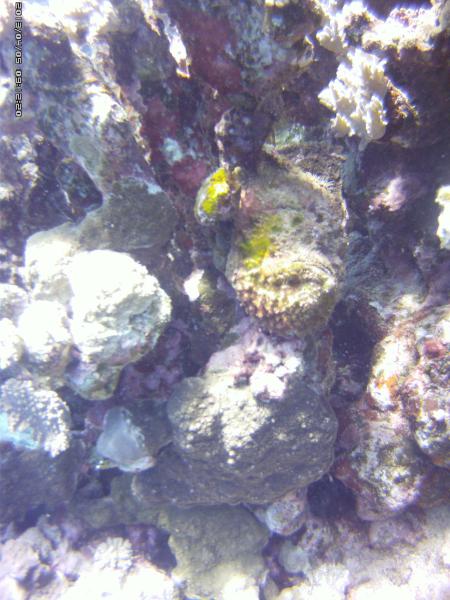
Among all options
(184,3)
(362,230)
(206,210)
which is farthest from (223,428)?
(184,3)

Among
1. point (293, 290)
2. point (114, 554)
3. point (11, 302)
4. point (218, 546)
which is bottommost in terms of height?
point (114, 554)

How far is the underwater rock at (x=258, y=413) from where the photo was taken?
297 centimetres

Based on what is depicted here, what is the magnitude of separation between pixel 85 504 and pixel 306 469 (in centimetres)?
281

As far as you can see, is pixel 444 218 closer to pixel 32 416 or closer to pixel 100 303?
pixel 100 303

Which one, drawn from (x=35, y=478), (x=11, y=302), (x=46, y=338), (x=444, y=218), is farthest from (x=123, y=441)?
(x=444, y=218)

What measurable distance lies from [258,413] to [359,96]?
2.45 meters

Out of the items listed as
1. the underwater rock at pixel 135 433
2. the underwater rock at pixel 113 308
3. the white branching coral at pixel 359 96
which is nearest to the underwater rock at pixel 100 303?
the underwater rock at pixel 113 308

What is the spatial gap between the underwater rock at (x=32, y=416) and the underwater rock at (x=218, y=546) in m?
1.91

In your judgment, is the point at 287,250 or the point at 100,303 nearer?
the point at 287,250

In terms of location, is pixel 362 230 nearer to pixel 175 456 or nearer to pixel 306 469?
pixel 306 469

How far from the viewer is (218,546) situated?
436 centimetres

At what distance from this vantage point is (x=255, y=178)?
2.63 m

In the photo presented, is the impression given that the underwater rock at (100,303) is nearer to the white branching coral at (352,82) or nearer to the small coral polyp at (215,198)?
the small coral polyp at (215,198)

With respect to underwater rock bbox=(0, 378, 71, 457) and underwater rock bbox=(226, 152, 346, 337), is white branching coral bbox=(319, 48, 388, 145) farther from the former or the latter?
underwater rock bbox=(0, 378, 71, 457)
